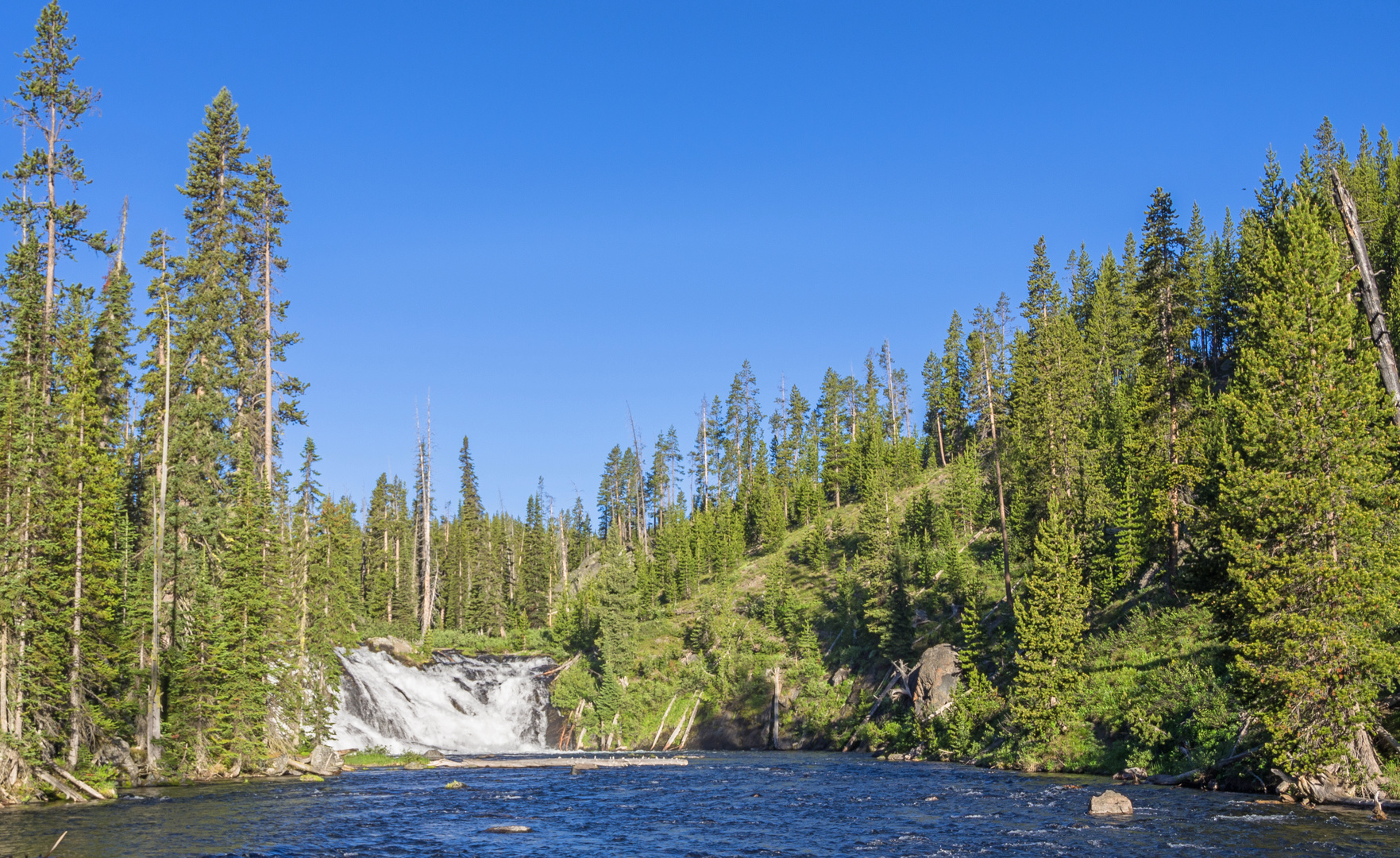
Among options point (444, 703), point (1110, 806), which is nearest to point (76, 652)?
point (1110, 806)

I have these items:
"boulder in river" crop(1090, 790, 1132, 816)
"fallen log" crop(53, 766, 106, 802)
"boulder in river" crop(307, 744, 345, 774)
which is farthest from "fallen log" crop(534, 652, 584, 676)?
"boulder in river" crop(1090, 790, 1132, 816)

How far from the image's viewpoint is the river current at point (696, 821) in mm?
21359

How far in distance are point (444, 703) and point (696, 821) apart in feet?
163

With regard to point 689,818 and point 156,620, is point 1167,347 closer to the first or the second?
point 689,818

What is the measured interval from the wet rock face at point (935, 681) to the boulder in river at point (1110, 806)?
2243 cm

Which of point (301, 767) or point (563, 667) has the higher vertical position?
point (563, 667)

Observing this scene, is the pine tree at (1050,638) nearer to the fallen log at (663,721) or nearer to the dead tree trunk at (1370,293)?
the dead tree trunk at (1370,293)

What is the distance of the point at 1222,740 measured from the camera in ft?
101

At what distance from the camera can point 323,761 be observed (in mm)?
43750

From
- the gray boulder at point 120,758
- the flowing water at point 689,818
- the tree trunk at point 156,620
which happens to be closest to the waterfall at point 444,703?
the flowing water at point 689,818

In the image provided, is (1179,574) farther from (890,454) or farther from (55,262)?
(890,454)

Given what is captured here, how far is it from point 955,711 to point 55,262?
45.8 meters

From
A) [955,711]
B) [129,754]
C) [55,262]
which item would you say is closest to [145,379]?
[55,262]

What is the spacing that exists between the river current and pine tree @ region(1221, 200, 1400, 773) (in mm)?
3143
